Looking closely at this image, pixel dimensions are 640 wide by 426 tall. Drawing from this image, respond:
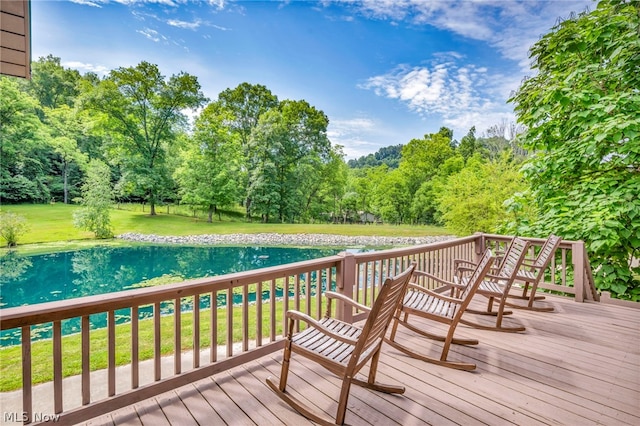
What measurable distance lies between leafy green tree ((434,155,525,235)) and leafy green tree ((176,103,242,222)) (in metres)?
17.3

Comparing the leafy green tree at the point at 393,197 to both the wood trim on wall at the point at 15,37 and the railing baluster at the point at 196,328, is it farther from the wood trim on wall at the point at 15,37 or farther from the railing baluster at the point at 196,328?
the wood trim on wall at the point at 15,37

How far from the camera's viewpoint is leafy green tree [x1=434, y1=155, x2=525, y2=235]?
994cm

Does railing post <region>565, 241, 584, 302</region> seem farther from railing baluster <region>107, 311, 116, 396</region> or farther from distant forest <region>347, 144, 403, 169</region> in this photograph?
distant forest <region>347, 144, 403, 169</region>

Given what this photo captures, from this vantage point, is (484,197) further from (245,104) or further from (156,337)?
(245,104)

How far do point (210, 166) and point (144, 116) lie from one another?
6.46 meters

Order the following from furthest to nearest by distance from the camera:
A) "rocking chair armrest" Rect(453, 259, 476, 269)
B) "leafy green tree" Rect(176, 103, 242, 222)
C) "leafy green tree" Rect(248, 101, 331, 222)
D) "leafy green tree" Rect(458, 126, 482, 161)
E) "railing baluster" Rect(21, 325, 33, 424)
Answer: "leafy green tree" Rect(458, 126, 482, 161)
"leafy green tree" Rect(248, 101, 331, 222)
"leafy green tree" Rect(176, 103, 242, 222)
"rocking chair armrest" Rect(453, 259, 476, 269)
"railing baluster" Rect(21, 325, 33, 424)

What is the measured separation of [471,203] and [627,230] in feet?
20.7

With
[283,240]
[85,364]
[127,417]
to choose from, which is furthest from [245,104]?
[127,417]

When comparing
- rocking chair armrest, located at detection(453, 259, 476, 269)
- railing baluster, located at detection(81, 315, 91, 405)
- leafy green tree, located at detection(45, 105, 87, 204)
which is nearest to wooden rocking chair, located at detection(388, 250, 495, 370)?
rocking chair armrest, located at detection(453, 259, 476, 269)

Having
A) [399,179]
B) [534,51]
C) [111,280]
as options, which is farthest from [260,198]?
[534,51]

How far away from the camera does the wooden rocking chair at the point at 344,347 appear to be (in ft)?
5.61

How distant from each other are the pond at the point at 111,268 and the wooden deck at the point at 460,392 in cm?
665

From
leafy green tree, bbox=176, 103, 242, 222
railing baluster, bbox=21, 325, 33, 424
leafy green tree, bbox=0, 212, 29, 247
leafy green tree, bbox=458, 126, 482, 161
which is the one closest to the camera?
railing baluster, bbox=21, 325, 33, 424

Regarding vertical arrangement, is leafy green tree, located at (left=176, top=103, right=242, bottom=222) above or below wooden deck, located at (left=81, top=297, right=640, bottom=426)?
above
